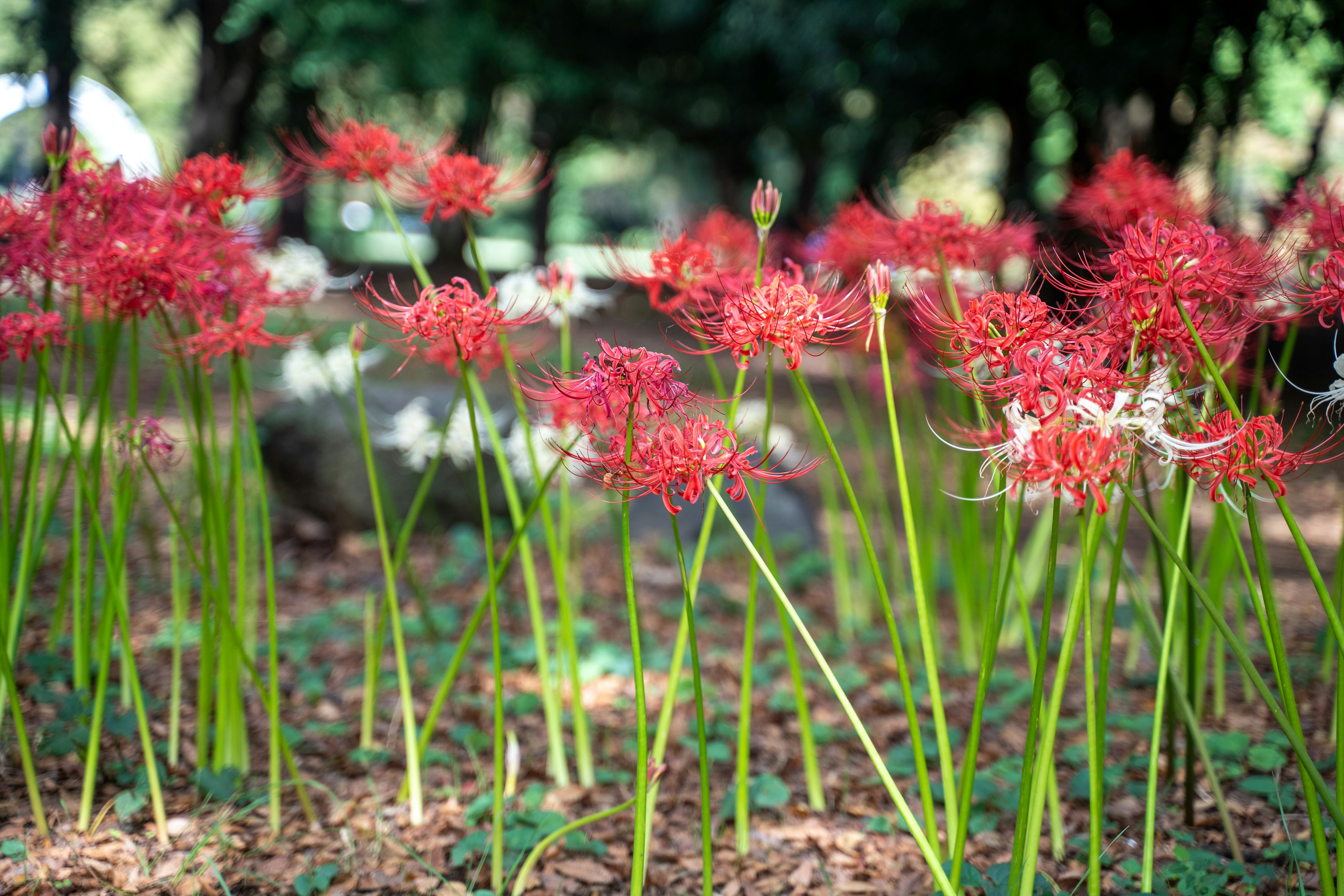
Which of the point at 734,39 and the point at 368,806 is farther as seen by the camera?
the point at 734,39

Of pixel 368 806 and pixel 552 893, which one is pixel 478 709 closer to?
pixel 368 806

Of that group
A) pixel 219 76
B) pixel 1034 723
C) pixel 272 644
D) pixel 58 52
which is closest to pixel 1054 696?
pixel 1034 723

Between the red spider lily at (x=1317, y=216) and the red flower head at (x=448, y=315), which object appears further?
the red spider lily at (x=1317, y=216)

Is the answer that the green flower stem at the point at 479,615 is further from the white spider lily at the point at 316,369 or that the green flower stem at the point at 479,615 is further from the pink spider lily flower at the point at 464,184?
the white spider lily at the point at 316,369

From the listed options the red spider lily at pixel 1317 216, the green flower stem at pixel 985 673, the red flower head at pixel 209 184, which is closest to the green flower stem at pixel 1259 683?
the green flower stem at pixel 985 673

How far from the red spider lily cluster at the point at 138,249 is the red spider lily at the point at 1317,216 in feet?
6.86

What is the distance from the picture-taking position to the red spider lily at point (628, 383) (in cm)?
133

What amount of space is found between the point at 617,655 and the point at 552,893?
1.41 metres

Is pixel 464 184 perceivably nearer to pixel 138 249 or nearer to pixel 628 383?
pixel 138 249

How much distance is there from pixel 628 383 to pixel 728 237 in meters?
1.53

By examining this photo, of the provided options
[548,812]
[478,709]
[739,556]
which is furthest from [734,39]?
[548,812]

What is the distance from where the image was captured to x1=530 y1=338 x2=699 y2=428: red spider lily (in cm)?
133

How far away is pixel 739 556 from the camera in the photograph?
16.1 ft

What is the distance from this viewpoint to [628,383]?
134 centimetres
